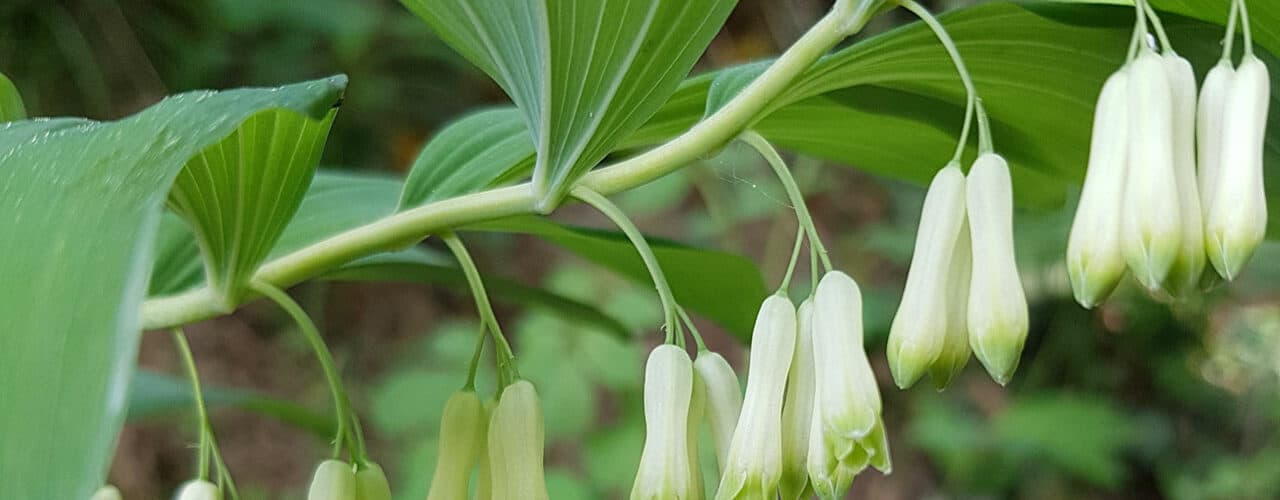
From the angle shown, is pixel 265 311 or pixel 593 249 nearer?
pixel 593 249

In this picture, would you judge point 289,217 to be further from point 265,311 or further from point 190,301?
point 265,311

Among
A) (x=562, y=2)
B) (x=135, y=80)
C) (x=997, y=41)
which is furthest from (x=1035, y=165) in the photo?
(x=135, y=80)

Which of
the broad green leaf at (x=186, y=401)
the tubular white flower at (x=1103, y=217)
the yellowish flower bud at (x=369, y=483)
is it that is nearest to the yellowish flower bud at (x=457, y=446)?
the yellowish flower bud at (x=369, y=483)

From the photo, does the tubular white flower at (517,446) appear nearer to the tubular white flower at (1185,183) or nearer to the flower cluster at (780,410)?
the flower cluster at (780,410)

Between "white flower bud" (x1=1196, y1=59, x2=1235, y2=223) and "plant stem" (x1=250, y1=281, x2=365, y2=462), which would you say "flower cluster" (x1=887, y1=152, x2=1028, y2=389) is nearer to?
"white flower bud" (x1=1196, y1=59, x2=1235, y2=223)

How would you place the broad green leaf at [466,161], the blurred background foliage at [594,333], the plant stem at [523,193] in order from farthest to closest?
1. the blurred background foliage at [594,333]
2. the broad green leaf at [466,161]
3. the plant stem at [523,193]

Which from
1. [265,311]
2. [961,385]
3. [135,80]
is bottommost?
[961,385]
